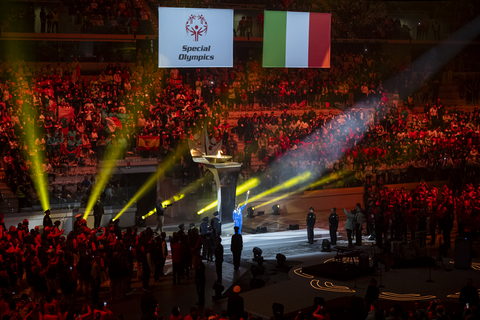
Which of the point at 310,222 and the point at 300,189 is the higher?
the point at 300,189

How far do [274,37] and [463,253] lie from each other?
1241 cm

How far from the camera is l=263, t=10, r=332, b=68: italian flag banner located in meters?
25.0

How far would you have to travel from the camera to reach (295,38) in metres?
25.2

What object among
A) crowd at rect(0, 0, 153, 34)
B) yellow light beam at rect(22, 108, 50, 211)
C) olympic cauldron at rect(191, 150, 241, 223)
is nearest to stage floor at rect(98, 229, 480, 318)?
olympic cauldron at rect(191, 150, 241, 223)

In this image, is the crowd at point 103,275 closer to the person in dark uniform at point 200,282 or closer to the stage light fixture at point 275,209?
the person in dark uniform at point 200,282

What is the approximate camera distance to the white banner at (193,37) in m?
23.2

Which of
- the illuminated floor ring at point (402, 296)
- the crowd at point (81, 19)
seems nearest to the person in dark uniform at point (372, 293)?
the illuminated floor ring at point (402, 296)

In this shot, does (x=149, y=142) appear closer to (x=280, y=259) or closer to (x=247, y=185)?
(x=247, y=185)

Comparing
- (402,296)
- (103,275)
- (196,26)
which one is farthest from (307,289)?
(196,26)

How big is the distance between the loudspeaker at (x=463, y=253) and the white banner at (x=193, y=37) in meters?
12.1

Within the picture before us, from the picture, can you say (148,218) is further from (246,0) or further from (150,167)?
(246,0)

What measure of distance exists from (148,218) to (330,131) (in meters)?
9.59

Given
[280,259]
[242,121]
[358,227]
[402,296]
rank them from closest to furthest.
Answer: [402,296], [280,259], [358,227], [242,121]

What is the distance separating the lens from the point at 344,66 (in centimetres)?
3378
